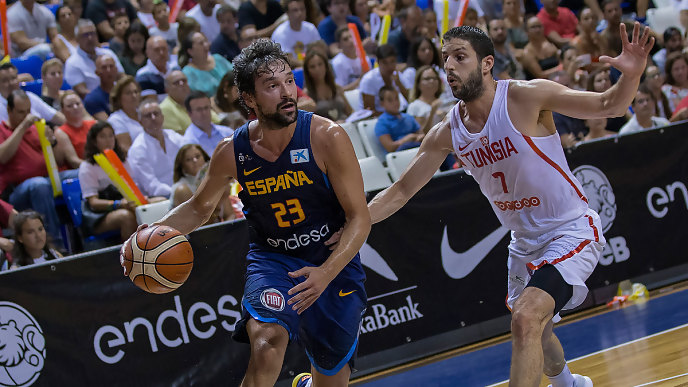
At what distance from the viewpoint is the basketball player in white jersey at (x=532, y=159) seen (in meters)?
4.68

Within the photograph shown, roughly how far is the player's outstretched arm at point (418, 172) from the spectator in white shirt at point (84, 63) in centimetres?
623

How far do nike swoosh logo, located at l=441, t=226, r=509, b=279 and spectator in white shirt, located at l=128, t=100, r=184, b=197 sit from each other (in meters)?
2.93

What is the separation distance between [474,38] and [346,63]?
23.3 ft

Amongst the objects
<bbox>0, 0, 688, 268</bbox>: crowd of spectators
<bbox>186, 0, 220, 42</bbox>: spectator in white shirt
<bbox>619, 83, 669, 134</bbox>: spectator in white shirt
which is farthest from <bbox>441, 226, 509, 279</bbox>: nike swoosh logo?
<bbox>186, 0, 220, 42</bbox>: spectator in white shirt

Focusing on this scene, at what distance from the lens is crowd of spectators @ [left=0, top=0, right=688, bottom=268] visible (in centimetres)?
868

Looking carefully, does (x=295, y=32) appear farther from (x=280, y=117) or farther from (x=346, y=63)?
(x=280, y=117)

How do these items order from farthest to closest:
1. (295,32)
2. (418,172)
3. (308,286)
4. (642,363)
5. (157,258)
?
(295,32), (642,363), (418,172), (157,258), (308,286)

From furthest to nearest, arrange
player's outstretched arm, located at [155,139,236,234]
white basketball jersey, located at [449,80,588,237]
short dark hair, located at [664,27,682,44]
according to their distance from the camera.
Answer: short dark hair, located at [664,27,682,44] < white basketball jersey, located at [449,80,588,237] < player's outstretched arm, located at [155,139,236,234]

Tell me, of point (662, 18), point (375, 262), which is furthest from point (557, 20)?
point (375, 262)

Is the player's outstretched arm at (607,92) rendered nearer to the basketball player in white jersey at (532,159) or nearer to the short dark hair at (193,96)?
the basketball player in white jersey at (532,159)

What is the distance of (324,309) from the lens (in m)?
4.71

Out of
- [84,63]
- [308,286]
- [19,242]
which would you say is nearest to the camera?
[308,286]

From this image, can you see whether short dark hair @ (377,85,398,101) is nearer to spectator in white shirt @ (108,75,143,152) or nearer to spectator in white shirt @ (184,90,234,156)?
spectator in white shirt @ (184,90,234,156)

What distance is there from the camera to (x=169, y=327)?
22.8 ft
